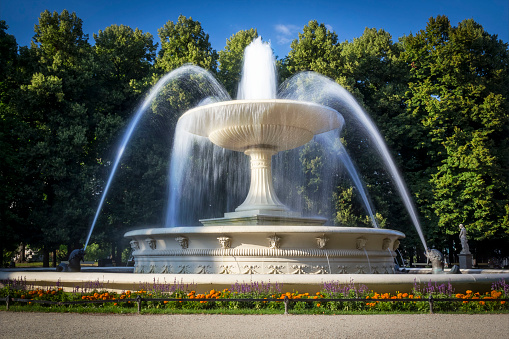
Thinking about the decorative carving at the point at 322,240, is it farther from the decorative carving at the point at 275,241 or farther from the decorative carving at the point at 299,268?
the decorative carving at the point at 275,241

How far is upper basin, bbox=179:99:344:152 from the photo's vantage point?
1244 centimetres

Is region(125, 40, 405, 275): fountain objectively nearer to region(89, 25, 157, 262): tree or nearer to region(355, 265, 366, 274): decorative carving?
region(355, 265, 366, 274): decorative carving

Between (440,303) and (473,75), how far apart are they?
20.9 meters

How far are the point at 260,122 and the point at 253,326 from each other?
275 inches

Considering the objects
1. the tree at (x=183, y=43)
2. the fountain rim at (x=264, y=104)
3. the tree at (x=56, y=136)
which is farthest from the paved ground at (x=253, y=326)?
the tree at (x=183, y=43)

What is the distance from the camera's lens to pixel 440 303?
8.65 meters

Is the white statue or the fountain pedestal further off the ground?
the white statue

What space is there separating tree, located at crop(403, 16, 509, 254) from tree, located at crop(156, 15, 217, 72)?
40.5 ft

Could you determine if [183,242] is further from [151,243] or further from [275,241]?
[275,241]

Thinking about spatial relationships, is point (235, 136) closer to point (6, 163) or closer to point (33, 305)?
point (33, 305)

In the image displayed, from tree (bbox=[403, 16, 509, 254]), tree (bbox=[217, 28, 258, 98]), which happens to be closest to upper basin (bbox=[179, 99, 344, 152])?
tree (bbox=[403, 16, 509, 254])

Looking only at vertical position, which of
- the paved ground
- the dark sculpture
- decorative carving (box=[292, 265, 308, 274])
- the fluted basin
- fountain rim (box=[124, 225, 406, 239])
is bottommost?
the paved ground

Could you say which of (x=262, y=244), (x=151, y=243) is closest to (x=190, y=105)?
(x=151, y=243)

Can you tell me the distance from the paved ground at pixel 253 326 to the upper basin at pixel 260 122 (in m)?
6.09
